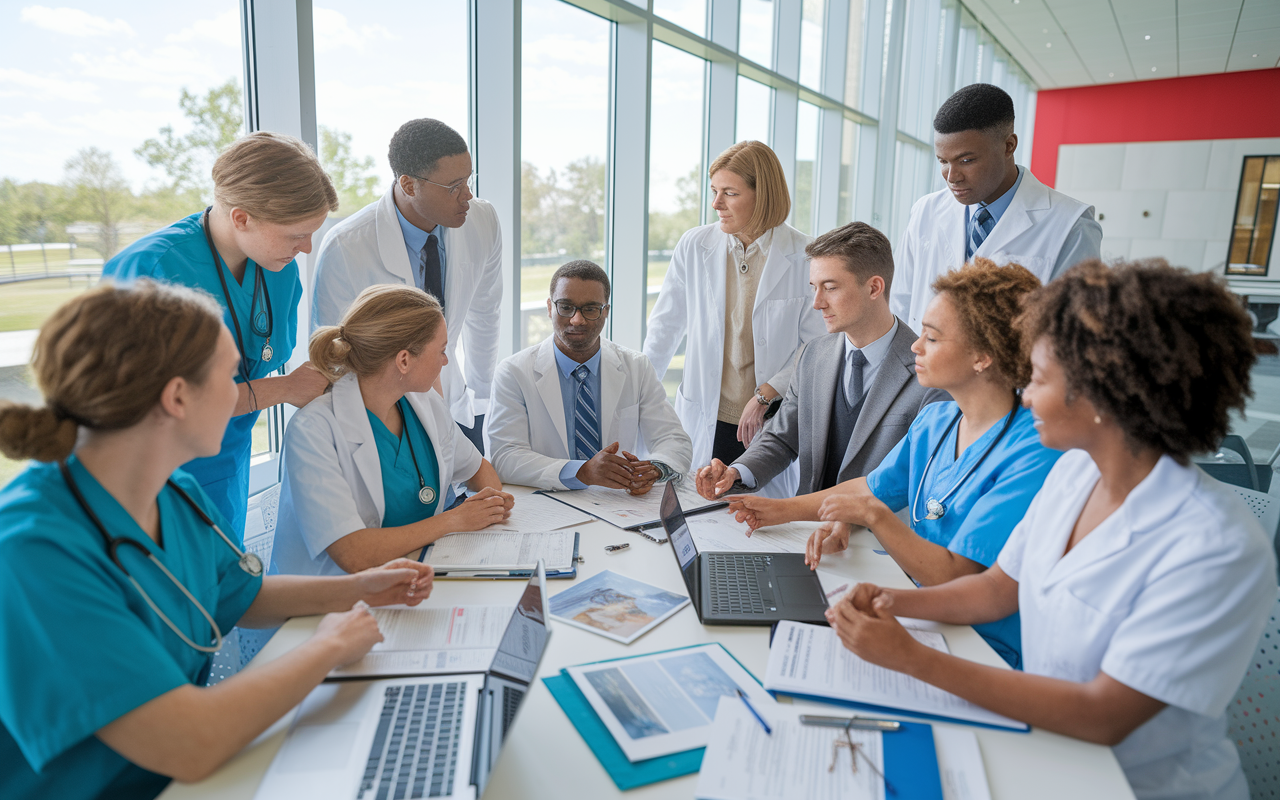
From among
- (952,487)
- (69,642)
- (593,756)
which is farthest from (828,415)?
(69,642)

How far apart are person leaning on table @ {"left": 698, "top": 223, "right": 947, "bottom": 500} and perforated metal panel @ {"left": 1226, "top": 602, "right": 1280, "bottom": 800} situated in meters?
0.95

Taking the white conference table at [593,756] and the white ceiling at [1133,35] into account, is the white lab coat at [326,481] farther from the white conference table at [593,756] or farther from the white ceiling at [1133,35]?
the white ceiling at [1133,35]

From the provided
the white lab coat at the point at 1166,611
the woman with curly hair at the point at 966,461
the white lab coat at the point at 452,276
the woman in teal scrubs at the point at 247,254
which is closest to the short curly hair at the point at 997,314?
the woman with curly hair at the point at 966,461

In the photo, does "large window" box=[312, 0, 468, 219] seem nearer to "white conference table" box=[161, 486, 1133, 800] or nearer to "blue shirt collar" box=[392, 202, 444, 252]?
"blue shirt collar" box=[392, 202, 444, 252]

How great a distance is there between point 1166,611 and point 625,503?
1.22 m

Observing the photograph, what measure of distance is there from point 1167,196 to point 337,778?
47.6ft

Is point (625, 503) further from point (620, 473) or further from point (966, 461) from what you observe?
point (966, 461)

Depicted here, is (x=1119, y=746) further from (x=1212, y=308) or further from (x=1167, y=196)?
(x=1167, y=196)

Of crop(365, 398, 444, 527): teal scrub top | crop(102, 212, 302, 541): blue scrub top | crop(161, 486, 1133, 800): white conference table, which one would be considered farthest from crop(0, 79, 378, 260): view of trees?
crop(161, 486, 1133, 800): white conference table

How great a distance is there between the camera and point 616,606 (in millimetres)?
1397

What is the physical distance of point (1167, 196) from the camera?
1198 centimetres

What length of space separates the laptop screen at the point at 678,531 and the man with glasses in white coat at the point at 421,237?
991 mm

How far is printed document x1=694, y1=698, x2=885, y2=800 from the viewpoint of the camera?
0.93 meters

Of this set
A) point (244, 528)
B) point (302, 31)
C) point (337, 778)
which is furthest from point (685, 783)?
point (302, 31)
